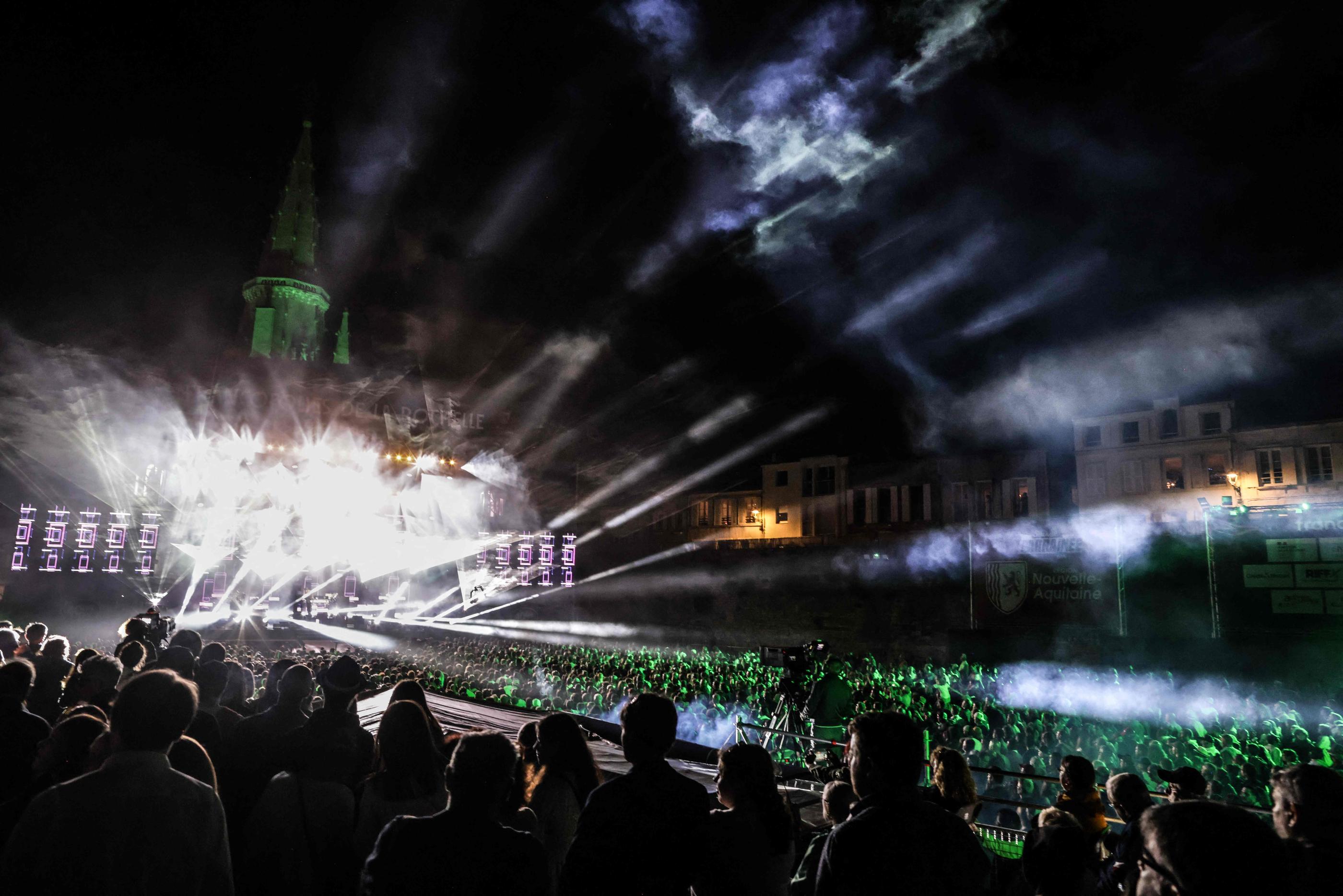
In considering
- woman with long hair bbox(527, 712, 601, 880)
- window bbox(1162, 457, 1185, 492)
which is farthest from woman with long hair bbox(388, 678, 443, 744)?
window bbox(1162, 457, 1185, 492)

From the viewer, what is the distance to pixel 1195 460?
116 feet

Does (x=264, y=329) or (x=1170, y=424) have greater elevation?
(x=264, y=329)

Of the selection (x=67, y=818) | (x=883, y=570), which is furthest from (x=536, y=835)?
(x=883, y=570)

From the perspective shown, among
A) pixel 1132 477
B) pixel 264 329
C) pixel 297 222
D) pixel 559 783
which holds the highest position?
pixel 297 222

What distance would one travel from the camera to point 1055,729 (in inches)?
403

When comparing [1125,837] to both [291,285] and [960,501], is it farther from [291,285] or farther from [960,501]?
[291,285]

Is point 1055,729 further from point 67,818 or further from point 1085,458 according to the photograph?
point 1085,458

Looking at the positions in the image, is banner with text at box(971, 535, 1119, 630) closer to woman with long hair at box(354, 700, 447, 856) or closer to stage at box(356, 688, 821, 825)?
stage at box(356, 688, 821, 825)

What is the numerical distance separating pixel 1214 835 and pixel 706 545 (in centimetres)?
3542

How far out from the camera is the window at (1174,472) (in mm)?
35656

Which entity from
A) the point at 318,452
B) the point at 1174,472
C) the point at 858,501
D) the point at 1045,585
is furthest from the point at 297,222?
the point at 1174,472

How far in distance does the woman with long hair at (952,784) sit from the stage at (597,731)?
1.55 metres

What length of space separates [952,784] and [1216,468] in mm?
40377

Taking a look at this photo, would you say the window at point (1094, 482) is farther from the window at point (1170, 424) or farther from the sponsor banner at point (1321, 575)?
the sponsor banner at point (1321, 575)
